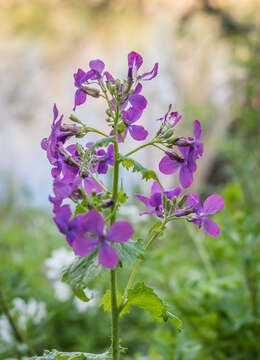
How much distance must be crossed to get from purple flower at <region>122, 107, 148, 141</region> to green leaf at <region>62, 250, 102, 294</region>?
0.60 feet

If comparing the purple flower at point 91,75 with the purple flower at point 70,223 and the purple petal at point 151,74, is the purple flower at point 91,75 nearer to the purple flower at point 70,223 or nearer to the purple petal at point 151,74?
the purple petal at point 151,74

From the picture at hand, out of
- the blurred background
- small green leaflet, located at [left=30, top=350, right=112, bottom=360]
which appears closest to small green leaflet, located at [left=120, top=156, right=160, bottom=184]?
small green leaflet, located at [left=30, top=350, right=112, bottom=360]

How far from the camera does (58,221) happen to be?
443 millimetres

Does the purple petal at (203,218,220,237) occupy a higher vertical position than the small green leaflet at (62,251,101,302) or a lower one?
higher

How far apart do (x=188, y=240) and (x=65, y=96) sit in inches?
121

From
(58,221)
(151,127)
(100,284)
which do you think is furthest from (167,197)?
(151,127)

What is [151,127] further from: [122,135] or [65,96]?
[122,135]

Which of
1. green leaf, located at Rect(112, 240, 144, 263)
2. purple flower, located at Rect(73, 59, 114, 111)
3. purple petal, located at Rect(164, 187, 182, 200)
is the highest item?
purple flower, located at Rect(73, 59, 114, 111)

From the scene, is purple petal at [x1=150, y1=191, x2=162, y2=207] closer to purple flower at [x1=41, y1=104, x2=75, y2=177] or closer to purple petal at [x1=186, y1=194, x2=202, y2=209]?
purple petal at [x1=186, y1=194, x2=202, y2=209]

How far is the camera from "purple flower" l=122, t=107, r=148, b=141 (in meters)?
0.54

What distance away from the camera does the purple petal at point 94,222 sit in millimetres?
432

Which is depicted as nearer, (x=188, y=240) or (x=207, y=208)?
(x=207, y=208)

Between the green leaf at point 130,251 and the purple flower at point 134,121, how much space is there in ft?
0.52

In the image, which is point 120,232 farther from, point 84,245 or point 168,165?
point 168,165
